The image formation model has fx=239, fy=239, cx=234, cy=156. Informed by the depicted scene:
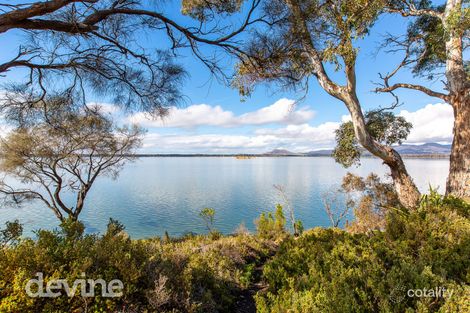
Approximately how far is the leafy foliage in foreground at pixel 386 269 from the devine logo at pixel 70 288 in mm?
1533

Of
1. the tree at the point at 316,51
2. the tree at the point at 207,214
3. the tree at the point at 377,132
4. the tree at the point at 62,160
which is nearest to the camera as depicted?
the tree at the point at 316,51

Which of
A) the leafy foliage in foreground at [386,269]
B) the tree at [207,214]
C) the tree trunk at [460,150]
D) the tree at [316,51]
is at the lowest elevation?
the tree at [207,214]

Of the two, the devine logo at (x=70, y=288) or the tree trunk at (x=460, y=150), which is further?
the tree trunk at (x=460, y=150)

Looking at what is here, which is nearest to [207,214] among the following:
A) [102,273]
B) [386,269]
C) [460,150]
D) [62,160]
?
[62,160]

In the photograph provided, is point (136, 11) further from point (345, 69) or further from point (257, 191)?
point (257, 191)

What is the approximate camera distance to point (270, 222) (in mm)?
12656

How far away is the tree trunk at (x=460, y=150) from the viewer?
23.1ft

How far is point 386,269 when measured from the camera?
108 inches

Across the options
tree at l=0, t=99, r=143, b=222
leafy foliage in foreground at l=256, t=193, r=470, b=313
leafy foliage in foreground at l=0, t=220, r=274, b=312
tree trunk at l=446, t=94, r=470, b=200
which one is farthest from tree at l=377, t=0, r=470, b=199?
tree at l=0, t=99, r=143, b=222

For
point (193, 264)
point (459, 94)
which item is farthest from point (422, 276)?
point (459, 94)

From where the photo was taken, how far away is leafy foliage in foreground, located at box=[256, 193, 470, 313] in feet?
6.88

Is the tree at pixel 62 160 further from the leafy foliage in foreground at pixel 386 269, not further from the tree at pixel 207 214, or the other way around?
the leafy foliage in foreground at pixel 386 269

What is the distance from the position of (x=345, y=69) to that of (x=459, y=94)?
12.9ft

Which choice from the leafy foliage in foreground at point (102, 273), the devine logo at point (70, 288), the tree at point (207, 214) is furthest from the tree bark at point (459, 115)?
the tree at point (207, 214)
